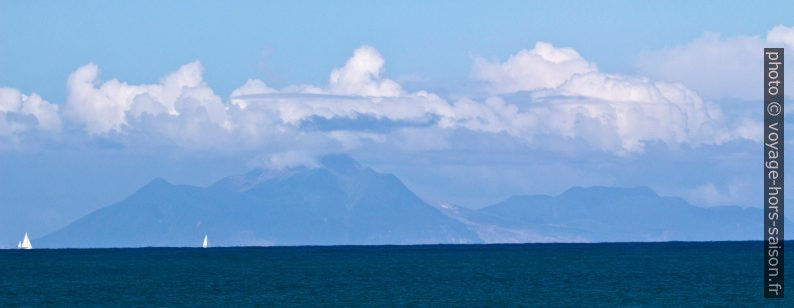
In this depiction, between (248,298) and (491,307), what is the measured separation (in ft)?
94.6

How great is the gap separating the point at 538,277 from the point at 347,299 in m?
56.4

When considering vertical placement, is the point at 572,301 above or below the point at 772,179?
below

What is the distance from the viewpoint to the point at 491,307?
11988 centimetres

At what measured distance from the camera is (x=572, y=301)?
12781 centimetres

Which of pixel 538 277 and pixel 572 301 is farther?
pixel 538 277

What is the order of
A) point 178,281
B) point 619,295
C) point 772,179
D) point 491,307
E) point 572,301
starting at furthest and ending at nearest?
point 178,281 → point 619,295 → point 572,301 → point 491,307 → point 772,179

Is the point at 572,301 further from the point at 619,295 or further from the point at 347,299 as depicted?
the point at 347,299

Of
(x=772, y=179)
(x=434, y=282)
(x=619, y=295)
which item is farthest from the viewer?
(x=434, y=282)

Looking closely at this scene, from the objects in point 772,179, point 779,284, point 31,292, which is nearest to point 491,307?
point 772,179

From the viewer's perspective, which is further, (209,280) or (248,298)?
(209,280)

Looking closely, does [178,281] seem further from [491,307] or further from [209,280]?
[491,307]

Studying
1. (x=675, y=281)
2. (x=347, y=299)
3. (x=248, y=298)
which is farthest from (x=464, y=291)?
(x=675, y=281)

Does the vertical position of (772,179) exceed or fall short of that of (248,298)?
it exceeds it

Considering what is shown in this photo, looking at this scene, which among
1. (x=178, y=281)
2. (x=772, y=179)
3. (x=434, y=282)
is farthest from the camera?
(x=178, y=281)
